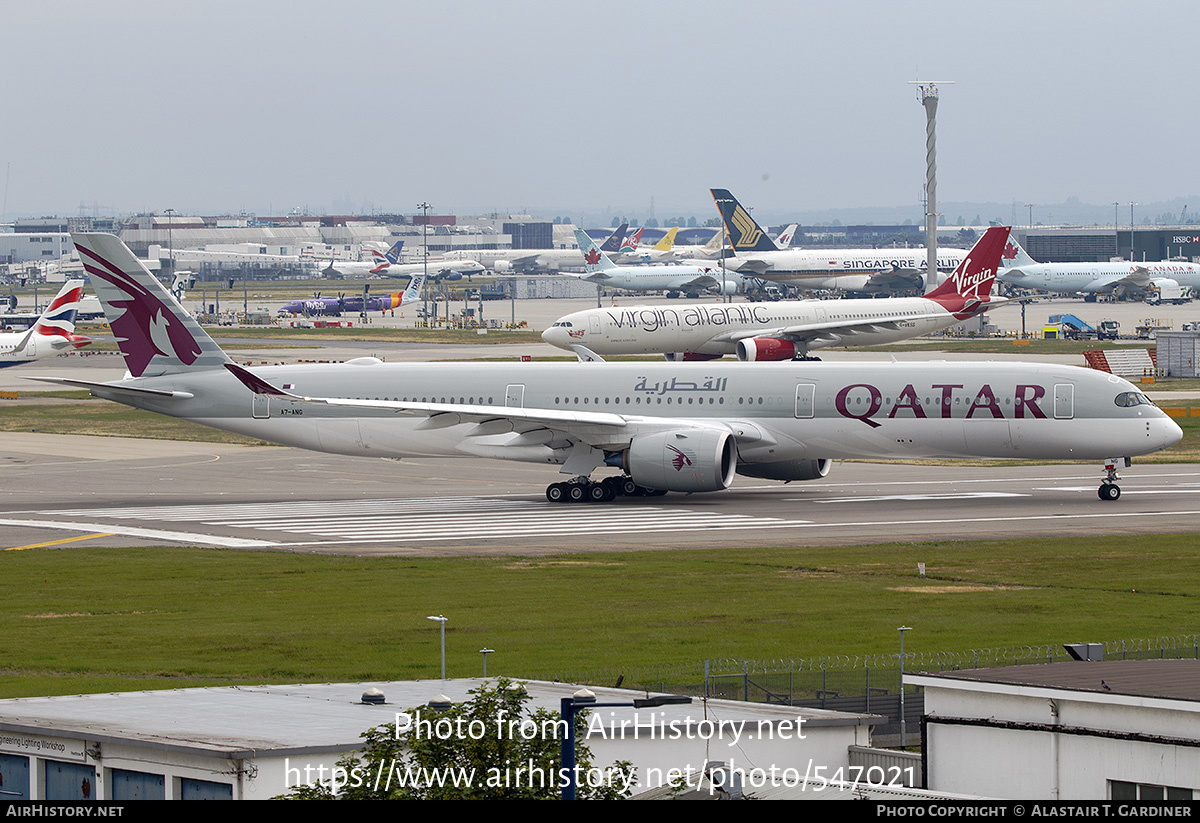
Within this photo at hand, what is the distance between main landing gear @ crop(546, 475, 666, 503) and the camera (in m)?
56.7

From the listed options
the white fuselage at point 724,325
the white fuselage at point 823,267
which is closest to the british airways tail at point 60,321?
the white fuselage at point 724,325

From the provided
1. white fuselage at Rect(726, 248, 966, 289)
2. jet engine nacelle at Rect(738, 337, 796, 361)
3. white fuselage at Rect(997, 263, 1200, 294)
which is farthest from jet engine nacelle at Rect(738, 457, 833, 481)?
white fuselage at Rect(997, 263, 1200, 294)

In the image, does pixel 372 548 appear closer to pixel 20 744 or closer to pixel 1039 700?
pixel 20 744

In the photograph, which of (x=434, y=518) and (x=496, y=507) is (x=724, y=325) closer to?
(x=496, y=507)

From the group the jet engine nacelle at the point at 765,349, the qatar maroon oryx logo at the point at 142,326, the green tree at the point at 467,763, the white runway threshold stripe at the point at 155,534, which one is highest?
the qatar maroon oryx logo at the point at 142,326

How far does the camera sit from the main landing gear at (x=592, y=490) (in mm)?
56656

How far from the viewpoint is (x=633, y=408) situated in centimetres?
5641

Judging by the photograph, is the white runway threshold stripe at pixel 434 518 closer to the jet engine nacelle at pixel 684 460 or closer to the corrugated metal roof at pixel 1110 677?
the jet engine nacelle at pixel 684 460

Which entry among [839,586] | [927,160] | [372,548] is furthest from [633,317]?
[839,586]

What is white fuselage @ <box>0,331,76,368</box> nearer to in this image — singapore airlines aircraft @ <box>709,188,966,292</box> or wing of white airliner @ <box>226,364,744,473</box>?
wing of white airliner @ <box>226,364,744,473</box>

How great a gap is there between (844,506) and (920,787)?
3249 centimetres

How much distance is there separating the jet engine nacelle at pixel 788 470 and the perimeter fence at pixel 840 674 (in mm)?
24898

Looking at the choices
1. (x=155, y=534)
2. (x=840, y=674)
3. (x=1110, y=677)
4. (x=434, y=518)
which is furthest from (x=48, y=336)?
(x=1110, y=677)

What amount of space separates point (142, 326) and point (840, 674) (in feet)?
129
